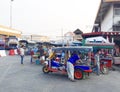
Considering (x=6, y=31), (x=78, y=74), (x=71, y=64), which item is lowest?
(x=78, y=74)

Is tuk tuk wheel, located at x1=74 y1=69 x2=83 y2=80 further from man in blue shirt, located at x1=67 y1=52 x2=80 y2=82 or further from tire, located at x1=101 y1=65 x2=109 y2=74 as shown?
tire, located at x1=101 y1=65 x2=109 y2=74

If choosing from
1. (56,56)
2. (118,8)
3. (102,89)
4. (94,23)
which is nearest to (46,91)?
(102,89)

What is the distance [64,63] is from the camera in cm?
1530

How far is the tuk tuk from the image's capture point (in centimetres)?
1442

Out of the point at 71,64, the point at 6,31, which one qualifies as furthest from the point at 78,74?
the point at 6,31

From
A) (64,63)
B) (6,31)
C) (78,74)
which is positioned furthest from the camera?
(6,31)

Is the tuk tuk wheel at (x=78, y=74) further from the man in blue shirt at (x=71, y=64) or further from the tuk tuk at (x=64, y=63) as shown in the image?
the man in blue shirt at (x=71, y=64)

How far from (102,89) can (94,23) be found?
1425 inches

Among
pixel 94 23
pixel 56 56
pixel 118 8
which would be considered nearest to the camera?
pixel 56 56

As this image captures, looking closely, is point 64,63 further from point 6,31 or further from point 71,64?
point 6,31

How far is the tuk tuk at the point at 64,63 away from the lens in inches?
568

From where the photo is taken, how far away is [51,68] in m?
15.7

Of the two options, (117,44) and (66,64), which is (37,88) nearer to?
(66,64)

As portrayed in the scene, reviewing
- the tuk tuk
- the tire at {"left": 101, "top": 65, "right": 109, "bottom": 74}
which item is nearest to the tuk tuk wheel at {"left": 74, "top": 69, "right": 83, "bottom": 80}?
the tuk tuk
